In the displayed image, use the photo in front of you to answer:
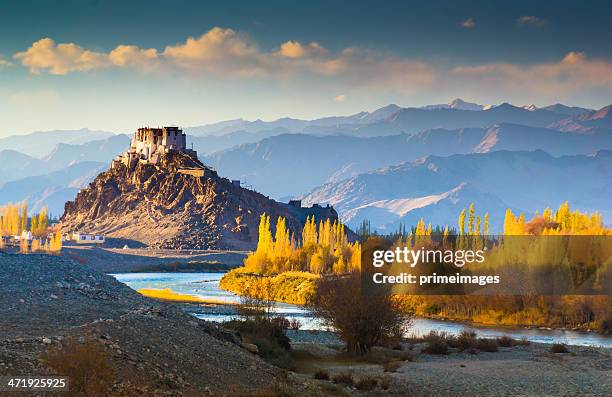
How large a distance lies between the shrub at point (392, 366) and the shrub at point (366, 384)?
14.9 feet

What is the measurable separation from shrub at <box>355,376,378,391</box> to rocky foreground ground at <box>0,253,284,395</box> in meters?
3.26

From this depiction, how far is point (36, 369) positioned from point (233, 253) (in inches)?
6378

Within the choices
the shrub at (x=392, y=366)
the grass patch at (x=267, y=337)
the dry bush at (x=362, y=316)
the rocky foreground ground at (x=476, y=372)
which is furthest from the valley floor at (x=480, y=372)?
the dry bush at (x=362, y=316)

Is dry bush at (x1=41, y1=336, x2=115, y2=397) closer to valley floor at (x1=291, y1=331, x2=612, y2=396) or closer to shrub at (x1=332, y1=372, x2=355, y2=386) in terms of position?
valley floor at (x1=291, y1=331, x2=612, y2=396)

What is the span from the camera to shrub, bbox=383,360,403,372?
123 ft

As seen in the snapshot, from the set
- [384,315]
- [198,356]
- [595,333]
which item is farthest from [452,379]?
Answer: [595,333]

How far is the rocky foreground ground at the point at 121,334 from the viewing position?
74.3 ft

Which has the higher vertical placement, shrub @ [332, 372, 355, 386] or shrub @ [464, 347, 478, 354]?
shrub @ [332, 372, 355, 386]

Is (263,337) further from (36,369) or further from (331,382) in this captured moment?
(36,369)

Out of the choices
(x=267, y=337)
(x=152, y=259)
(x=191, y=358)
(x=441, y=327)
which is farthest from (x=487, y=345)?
(x=152, y=259)

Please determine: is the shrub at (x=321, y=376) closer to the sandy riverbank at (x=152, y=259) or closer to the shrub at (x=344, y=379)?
the shrub at (x=344, y=379)

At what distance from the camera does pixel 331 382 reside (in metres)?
32.8

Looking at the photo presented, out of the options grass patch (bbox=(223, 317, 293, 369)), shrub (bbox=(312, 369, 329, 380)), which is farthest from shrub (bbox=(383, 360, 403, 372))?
shrub (bbox=(312, 369, 329, 380))

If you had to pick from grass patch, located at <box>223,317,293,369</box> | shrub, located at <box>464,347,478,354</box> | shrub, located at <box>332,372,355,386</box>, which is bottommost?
shrub, located at <box>464,347,478,354</box>
